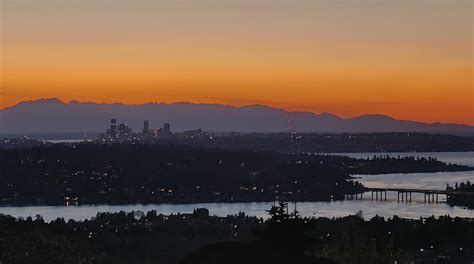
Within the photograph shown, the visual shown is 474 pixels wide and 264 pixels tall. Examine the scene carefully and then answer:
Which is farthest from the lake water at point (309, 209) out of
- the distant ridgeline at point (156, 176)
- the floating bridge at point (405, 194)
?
the distant ridgeline at point (156, 176)

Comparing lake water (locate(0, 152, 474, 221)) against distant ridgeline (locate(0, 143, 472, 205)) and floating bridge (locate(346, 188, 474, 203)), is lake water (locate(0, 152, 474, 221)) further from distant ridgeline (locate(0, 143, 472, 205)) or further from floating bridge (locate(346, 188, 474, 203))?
distant ridgeline (locate(0, 143, 472, 205))

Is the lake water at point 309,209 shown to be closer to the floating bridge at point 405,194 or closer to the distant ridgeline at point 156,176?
the floating bridge at point 405,194

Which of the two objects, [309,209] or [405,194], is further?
[405,194]

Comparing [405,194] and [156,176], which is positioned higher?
[156,176]

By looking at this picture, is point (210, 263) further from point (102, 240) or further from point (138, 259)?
point (102, 240)

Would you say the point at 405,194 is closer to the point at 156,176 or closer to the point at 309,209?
the point at 309,209

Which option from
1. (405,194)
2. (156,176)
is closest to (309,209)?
(405,194)

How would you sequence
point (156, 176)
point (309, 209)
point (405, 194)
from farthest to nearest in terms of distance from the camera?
point (156, 176), point (405, 194), point (309, 209)

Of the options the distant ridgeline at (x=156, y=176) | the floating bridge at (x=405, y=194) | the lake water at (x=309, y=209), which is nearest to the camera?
the lake water at (x=309, y=209)
